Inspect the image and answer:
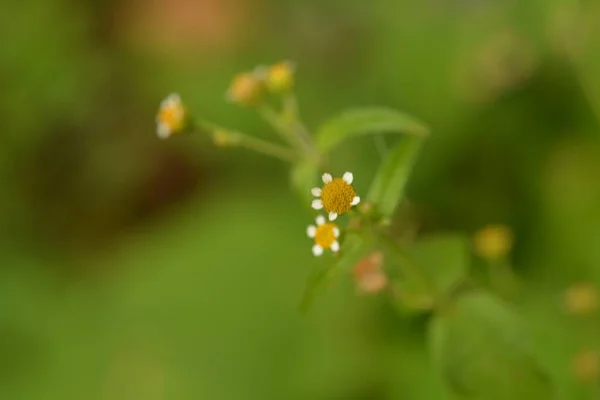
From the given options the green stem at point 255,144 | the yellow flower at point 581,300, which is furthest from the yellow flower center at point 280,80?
the yellow flower at point 581,300

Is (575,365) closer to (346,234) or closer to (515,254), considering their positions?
(515,254)

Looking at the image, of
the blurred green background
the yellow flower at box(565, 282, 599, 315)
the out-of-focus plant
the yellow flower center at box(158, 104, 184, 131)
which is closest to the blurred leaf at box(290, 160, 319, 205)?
the out-of-focus plant

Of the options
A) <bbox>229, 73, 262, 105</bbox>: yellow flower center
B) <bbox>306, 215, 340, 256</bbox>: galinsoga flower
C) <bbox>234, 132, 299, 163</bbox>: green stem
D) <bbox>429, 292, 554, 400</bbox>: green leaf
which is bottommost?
<bbox>429, 292, 554, 400</bbox>: green leaf

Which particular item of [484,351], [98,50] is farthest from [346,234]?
[98,50]

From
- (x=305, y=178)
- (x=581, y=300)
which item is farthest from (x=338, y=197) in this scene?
(x=581, y=300)

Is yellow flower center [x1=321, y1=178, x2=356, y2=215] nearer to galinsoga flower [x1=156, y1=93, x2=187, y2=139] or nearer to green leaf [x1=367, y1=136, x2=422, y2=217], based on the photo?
green leaf [x1=367, y1=136, x2=422, y2=217]

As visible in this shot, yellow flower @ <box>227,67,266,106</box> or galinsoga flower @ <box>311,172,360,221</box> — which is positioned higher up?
yellow flower @ <box>227,67,266,106</box>

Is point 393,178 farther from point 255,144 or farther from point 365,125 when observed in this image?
point 255,144

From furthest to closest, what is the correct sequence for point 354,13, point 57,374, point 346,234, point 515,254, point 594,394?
point 354,13 < point 57,374 < point 515,254 < point 594,394 < point 346,234

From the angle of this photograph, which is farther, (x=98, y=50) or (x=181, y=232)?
(x=98, y=50)
